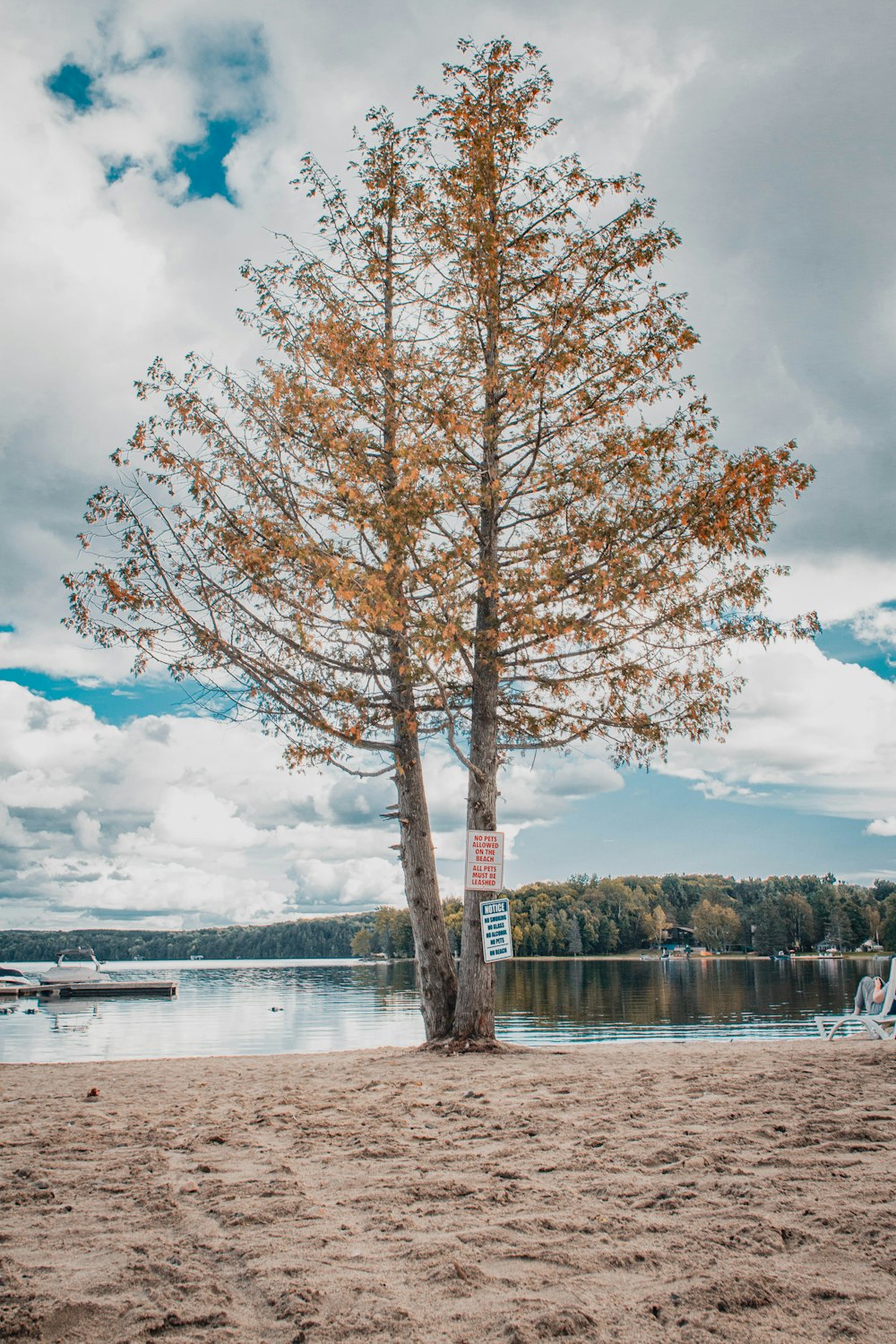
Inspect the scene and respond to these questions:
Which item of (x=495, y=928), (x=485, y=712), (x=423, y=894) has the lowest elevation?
(x=495, y=928)

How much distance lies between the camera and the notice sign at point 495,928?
35.3 ft

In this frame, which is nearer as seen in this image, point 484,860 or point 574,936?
point 484,860

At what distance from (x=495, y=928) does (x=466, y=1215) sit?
7.07 meters

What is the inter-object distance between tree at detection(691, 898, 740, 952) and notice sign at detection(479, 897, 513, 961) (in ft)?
506

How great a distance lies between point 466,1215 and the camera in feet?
12.6

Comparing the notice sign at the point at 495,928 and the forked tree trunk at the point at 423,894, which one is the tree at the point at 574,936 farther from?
the notice sign at the point at 495,928

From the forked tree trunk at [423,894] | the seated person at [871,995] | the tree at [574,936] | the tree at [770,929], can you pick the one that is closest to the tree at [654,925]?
the tree at [574,936]

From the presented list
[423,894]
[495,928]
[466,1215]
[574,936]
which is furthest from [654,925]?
[466,1215]

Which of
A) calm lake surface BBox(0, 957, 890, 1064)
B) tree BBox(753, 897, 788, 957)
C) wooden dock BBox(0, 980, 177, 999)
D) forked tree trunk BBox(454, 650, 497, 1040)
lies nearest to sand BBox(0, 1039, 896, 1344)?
forked tree trunk BBox(454, 650, 497, 1040)

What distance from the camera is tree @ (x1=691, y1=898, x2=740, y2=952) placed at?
15500 centimetres

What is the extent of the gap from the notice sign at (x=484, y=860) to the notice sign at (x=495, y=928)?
197 millimetres

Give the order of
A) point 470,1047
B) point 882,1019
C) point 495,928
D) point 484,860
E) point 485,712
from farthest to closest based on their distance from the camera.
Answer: point 882,1019
point 485,712
point 484,860
point 495,928
point 470,1047

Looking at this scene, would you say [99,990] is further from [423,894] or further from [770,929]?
[770,929]

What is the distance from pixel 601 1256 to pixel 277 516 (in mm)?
9220
